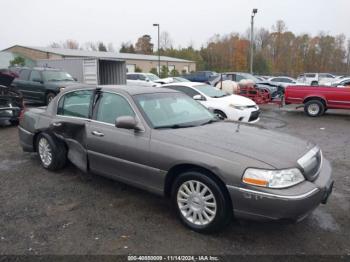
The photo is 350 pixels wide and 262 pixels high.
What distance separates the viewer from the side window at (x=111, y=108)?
412 cm

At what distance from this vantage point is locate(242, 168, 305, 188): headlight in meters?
2.95

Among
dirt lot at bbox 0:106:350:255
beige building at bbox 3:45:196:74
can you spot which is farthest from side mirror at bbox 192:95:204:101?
beige building at bbox 3:45:196:74

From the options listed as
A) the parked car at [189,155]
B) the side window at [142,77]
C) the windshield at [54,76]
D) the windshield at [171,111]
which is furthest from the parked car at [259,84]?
the parked car at [189,155]

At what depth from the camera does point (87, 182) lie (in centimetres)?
486

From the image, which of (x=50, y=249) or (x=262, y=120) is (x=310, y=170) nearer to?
(x=50, y=249)

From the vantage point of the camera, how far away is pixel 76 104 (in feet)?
15.8

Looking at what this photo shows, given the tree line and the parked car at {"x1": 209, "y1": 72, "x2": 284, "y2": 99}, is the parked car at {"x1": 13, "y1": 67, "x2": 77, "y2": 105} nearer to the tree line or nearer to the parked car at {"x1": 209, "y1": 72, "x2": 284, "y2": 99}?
the parked car at {"x1": 209, "y1": 72, "x2": 284, "y2": 99}

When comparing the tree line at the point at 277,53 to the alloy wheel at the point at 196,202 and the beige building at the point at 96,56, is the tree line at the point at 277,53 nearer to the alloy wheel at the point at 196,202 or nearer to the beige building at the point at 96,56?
the beige building at the point at 96,56

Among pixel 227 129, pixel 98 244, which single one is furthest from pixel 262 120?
pixel 98 244

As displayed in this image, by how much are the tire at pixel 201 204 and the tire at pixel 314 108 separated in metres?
10.3

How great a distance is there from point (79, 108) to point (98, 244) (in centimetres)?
226

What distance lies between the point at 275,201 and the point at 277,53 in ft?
254

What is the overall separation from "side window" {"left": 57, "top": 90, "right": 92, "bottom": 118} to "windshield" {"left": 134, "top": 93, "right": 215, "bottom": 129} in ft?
2.97

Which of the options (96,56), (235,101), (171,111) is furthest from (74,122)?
(96,56)
